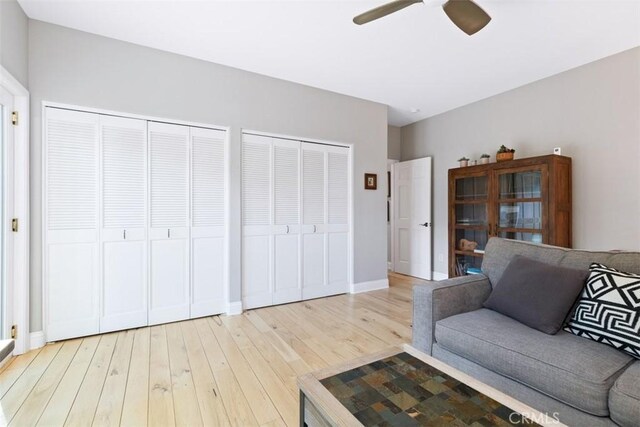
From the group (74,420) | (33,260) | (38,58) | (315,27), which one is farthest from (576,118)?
(33,260)

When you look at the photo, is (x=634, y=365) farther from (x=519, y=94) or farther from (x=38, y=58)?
(x=38, y=58)

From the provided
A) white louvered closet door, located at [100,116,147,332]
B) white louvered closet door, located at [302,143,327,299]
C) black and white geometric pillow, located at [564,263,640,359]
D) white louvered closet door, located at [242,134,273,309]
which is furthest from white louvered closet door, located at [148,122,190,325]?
black and white geometric pillow, located at [564,263,640,359]

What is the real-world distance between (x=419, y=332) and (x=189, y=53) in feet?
10.4

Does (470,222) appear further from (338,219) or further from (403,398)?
(403,398)

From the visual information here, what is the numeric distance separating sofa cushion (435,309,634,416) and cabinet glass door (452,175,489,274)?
230 cm

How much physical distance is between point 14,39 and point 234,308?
2.78m

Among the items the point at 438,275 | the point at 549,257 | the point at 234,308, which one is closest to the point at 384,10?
the point at 549,257

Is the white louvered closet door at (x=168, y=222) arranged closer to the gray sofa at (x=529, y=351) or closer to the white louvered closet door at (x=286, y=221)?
the white louvered closet door at (x=286, y=221)

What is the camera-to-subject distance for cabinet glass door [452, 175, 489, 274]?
3.79 meters

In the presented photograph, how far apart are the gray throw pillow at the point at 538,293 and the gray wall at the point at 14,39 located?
3533 mm

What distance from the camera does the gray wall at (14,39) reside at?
6.59ft

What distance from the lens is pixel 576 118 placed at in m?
3.23

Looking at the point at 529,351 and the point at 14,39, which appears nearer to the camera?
the point at 529,351

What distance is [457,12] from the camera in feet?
6.32
